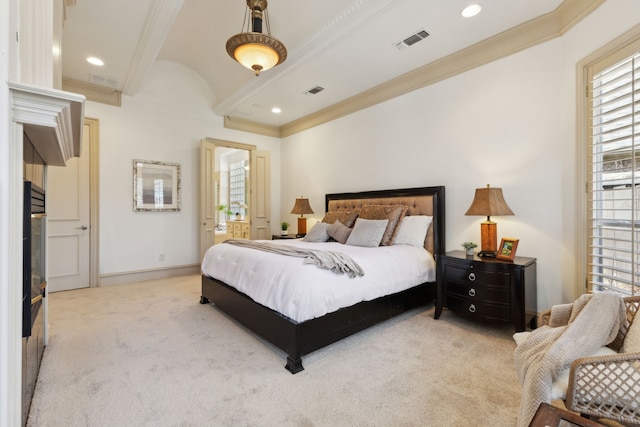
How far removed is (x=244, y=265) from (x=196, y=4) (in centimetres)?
286

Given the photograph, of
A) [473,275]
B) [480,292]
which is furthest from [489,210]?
[480,292]

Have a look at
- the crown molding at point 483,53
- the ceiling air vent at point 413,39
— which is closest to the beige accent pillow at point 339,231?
the crown molding at point 483,53

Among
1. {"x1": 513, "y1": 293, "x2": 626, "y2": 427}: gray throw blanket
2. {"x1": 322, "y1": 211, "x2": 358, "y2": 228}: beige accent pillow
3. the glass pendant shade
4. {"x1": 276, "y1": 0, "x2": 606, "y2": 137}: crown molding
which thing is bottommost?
{"x1": 513, "y1": 293, "x2": 626, "y2": 427}: gray throw blanket

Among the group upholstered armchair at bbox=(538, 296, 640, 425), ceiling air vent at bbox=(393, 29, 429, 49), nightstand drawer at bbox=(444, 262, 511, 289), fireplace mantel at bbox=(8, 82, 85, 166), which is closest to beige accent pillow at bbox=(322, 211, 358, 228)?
nightstand drawer at bbox=(444, 262, 511, 289)

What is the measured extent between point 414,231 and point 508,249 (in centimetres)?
99

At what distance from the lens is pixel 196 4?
3.15 meters

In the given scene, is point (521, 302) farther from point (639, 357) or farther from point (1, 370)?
point (1, 370)

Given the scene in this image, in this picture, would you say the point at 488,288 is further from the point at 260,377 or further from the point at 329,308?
the point at 260,377

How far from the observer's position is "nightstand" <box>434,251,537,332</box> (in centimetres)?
246

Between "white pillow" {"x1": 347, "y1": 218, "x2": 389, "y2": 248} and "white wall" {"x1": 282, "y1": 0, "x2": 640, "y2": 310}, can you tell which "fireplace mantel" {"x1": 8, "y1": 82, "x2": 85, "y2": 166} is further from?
"white wall" {"x1": 282, "y1": 0, "x2": 640, "y2": 310}

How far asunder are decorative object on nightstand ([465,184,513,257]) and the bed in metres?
0.60

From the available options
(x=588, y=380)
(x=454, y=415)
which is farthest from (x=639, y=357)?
(x=454, y=415)

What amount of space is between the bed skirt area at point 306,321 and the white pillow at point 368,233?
650 millimetres

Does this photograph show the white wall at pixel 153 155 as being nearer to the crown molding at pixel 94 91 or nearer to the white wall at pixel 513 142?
the crown molding at pixel 94 91
